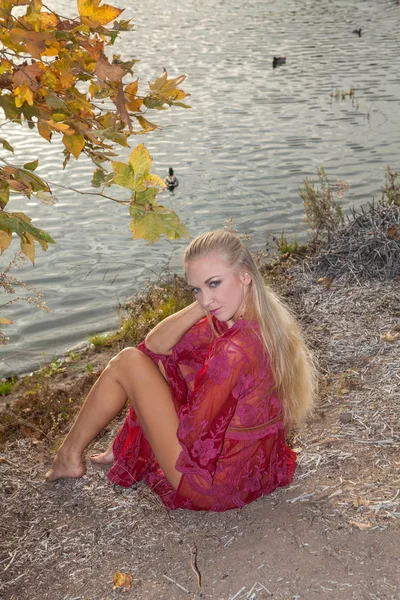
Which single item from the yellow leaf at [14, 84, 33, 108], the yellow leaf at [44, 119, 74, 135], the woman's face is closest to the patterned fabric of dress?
the woman's face

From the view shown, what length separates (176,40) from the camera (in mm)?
30781

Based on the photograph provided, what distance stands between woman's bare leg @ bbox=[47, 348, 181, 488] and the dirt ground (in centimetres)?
31

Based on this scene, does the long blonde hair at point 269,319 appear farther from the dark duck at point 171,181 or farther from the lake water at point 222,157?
the dark duck at point 171,181

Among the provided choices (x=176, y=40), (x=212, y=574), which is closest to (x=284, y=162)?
(x=212, y=574)

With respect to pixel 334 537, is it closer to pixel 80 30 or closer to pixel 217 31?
pixel 80 30

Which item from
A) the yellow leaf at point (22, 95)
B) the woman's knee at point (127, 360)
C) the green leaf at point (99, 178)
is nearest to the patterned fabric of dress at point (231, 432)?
the woman's knee at point (127, 360)

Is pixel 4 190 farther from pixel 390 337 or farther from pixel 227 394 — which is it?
pixel 390 337

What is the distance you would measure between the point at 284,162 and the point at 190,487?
35.6 feet

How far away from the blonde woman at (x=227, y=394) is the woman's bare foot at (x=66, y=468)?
486mm

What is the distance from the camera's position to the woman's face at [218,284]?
139 inches

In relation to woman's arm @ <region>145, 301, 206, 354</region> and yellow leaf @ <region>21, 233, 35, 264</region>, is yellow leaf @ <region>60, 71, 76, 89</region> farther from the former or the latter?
woman's arm @ <region>145, 301, 206, 354</region>

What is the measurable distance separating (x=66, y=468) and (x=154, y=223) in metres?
2.36

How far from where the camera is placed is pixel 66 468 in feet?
13.8

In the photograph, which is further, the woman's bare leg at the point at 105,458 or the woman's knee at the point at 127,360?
the woman's bare leg at the point at 105,458
